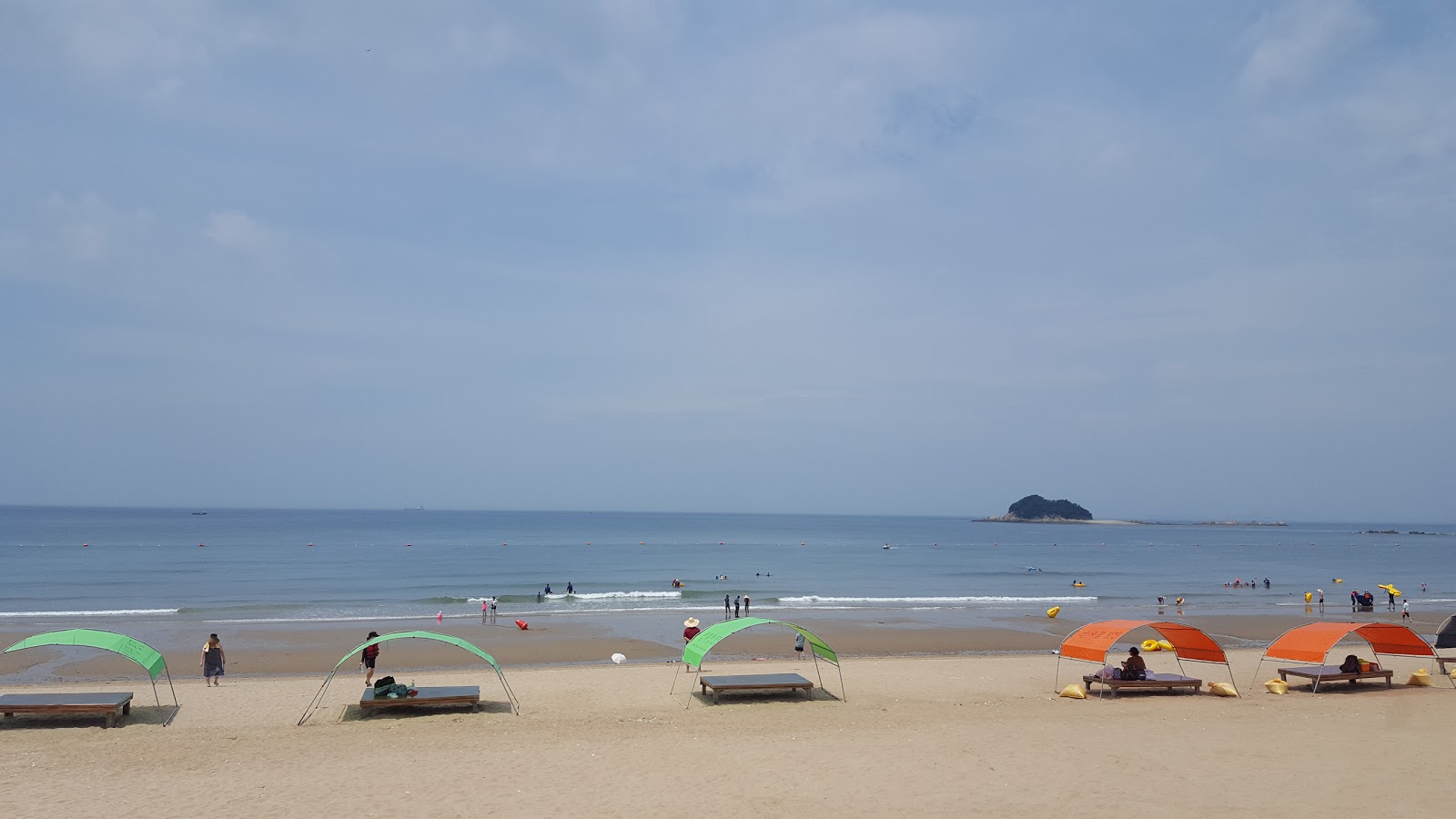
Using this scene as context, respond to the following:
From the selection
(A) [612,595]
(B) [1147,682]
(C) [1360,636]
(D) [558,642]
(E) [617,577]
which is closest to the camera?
(B) [1147,682]

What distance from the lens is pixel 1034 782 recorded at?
11539 mm

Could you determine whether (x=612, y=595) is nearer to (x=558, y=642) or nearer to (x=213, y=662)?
(x=558, y=642)

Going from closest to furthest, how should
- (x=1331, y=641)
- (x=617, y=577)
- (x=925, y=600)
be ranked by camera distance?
1. (x=1331, y=641)
2. (x=925, y=600)
3. (x=617, y=577)

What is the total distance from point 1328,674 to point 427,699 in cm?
Answer: 1781

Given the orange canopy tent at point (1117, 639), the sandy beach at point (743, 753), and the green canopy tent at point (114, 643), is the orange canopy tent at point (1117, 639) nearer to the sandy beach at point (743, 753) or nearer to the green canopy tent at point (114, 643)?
the sandy beach at point (743, 753)

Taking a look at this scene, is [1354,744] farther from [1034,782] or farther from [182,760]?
[182,760]

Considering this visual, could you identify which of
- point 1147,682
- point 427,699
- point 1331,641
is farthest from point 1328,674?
point 427,699

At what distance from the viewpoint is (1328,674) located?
18859 millimetres

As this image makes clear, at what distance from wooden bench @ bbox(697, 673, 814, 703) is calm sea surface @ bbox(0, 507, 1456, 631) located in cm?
2098

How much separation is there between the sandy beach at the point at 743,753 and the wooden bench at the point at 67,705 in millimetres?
289

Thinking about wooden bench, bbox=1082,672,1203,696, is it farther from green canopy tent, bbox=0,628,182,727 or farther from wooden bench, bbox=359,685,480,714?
green canopy tent, bbox=0,628,182,727

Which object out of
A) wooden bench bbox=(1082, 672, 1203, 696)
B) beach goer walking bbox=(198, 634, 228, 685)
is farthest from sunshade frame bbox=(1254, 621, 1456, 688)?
beach goer walking bbox=(198, 634, 228, 685)

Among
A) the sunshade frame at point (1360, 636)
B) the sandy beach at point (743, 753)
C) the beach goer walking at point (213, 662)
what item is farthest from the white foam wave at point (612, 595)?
the sunshade frame at point (1360, 636)

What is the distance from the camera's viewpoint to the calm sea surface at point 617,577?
40.8 metres
